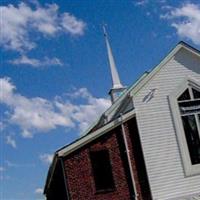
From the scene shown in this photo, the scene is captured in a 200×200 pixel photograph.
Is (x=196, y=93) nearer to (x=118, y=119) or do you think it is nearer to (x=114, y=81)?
(x=118, y=119)

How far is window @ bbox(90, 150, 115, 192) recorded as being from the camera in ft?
67.4

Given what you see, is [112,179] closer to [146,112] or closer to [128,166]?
[128,166]

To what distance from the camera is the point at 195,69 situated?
22.6 m

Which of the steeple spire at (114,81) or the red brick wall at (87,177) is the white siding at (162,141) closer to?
the red brick wall at (87,177)

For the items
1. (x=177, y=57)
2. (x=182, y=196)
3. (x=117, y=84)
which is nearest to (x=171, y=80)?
(x=177, y=57)

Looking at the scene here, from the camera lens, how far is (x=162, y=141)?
21.0 m

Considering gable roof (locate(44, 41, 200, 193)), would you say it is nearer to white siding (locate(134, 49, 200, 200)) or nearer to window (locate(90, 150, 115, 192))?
white siding (locate(134, 49, 200, 200))

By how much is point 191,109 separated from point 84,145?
5.27 metres

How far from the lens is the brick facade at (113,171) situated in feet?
66.5

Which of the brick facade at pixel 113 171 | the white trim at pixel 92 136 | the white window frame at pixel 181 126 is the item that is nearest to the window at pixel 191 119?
the white window frame at pixel 181 126

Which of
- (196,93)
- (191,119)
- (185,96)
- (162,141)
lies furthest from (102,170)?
(196,93)

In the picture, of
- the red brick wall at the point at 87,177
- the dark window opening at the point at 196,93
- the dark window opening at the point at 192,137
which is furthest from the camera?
the dark window opening at the point at 196,93

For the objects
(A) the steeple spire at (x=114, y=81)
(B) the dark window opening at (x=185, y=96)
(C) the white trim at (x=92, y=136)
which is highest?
(A) the steeple spire at (x=114, y=81)

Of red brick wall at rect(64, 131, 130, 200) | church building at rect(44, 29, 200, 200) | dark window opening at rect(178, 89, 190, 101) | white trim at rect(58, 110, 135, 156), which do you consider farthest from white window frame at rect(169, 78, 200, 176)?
Result: red brick wall at rect(64, 131, 130, 200)
